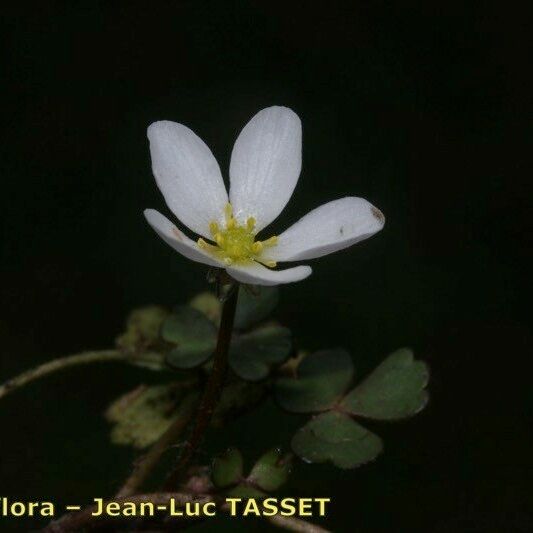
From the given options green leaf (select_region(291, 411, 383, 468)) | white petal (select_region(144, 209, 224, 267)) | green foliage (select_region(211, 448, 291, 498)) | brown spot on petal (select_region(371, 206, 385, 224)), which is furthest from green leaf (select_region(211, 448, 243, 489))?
brown spot on petal (select_region(371, 206, 385, 224))

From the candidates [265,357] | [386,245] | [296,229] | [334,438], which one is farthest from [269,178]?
[386,245]

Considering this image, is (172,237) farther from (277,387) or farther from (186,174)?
(277,387)

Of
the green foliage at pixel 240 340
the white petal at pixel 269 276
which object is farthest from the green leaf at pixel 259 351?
the white petal at pixel 269 276

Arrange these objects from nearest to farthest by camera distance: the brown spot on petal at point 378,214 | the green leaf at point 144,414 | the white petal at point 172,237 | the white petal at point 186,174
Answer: the white petal at point 172,237 → the brown spot on petal at point 378,214 → the white petal at point 186,174 → the green leaf at point 144,414

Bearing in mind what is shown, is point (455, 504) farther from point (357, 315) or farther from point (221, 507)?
point (221, 507)

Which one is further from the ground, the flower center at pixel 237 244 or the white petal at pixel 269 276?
the flower center at pixel 237 244

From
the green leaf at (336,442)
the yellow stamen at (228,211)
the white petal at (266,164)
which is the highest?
the white petal at (266,164)

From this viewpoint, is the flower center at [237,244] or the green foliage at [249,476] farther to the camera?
the flower center at [237,244]

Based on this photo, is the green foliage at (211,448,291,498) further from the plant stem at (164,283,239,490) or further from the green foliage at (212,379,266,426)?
the green foliage at (212,379,266,426)

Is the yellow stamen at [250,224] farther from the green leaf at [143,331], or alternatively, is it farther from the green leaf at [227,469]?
the green leaf at [227,469]
